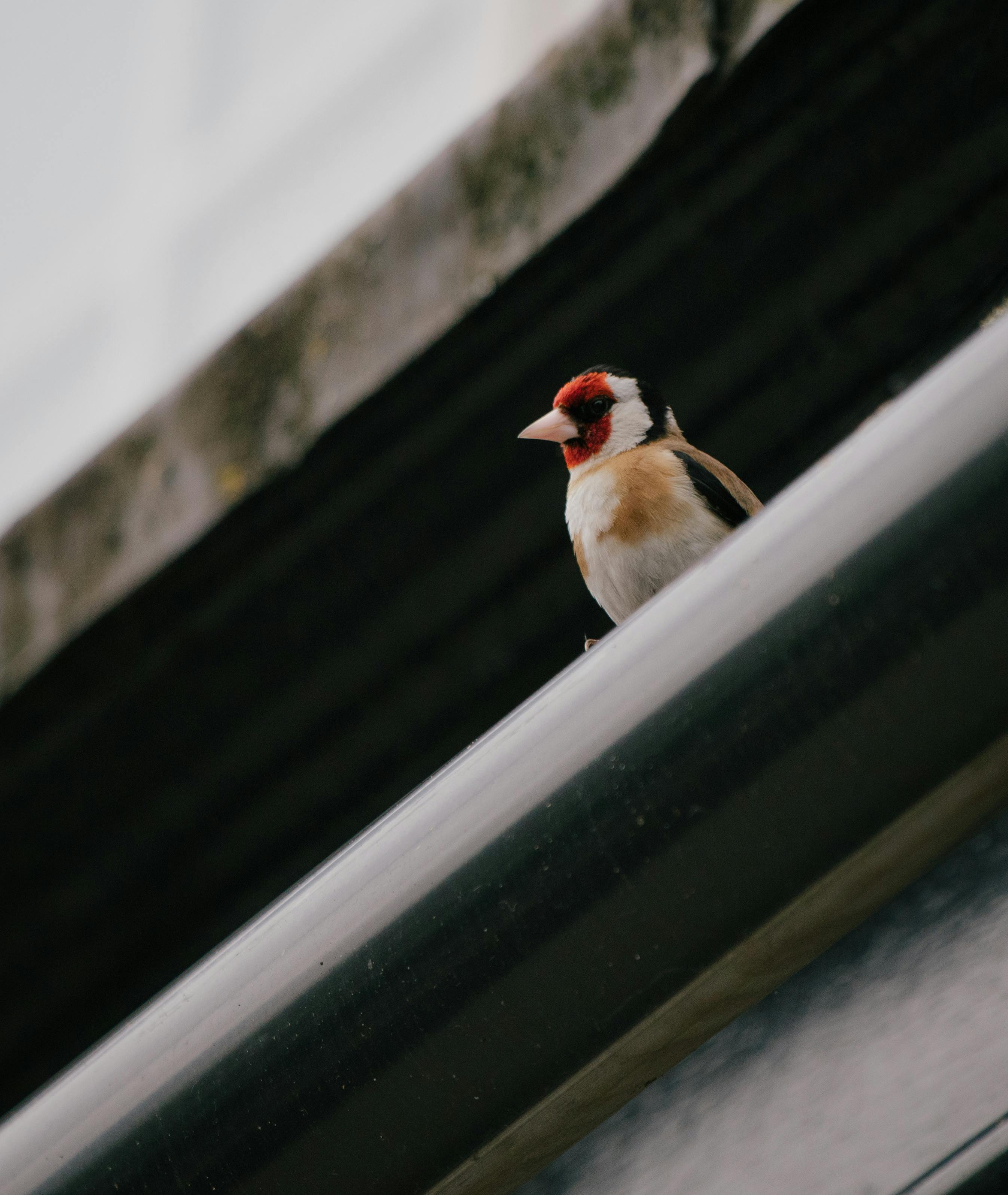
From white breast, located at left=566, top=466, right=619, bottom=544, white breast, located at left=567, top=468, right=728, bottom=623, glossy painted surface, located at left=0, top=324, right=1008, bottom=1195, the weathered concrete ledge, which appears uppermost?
the weathered concrete ledge

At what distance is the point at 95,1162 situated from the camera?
1.68 ft

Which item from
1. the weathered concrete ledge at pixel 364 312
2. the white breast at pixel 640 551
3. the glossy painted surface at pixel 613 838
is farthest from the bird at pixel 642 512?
the glossy painted surface at pixel 613 838

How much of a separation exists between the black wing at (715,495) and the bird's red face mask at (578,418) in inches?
8.2

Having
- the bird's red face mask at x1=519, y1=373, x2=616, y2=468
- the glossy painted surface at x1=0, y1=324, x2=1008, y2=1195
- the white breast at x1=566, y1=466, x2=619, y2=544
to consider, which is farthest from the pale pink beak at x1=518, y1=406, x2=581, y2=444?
the glossy painted surface at x1=0, y1=324, x2=1008, y2=1195

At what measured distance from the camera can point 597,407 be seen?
5.02 ft

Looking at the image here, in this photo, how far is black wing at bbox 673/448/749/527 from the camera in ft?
4.34

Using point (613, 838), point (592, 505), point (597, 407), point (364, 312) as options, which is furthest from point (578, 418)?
point (613, 838)

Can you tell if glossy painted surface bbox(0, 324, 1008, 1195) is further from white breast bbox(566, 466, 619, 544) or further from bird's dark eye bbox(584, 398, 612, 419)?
bird's dark eye bbox(584, 398, 612, 419)

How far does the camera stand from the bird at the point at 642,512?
129cm

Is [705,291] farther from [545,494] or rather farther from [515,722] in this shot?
[515,722]

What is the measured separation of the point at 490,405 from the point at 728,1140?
126cm

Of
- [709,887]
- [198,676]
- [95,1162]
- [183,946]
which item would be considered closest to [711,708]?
[709,887]

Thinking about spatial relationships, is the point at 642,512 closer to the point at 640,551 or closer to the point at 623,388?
the point at 640,551

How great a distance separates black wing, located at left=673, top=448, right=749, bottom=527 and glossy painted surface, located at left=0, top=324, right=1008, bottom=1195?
0.89 meters
